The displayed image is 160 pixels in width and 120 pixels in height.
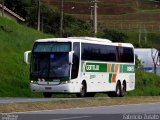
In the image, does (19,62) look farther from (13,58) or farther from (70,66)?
(70,66)

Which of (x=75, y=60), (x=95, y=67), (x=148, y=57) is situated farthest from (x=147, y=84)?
(x=75, y=60)

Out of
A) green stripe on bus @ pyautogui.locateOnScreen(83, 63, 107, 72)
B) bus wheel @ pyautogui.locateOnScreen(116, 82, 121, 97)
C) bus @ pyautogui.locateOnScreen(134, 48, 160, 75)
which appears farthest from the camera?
bus @ pyautogui.locateOnScreen(134, 48, 160, 75)

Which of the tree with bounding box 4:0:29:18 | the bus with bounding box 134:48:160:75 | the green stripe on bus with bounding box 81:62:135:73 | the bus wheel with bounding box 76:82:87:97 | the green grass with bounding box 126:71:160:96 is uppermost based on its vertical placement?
the tree with bounding box 4:0:29:18

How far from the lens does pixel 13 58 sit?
5022 cm

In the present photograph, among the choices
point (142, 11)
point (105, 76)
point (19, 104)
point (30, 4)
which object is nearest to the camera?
point (19, 104)

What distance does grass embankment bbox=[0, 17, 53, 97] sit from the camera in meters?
44.5

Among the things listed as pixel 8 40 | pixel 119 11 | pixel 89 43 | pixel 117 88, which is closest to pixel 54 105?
pixel 89 43

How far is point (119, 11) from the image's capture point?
463ft

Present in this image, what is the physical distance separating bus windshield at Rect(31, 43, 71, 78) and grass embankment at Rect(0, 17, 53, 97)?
7.25m

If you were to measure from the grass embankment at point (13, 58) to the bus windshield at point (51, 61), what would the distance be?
285 inches

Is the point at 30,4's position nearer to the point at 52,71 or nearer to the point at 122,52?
the point at 122,52

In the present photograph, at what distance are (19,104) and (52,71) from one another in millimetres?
10644

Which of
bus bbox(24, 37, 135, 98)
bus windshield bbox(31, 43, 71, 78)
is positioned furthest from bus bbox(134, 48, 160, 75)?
bus windshield bbox(31, 43, 71, 78)

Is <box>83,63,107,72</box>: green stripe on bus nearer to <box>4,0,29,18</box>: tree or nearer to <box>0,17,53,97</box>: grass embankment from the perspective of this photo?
<box>0,17,53,97</box>: grass embankment
